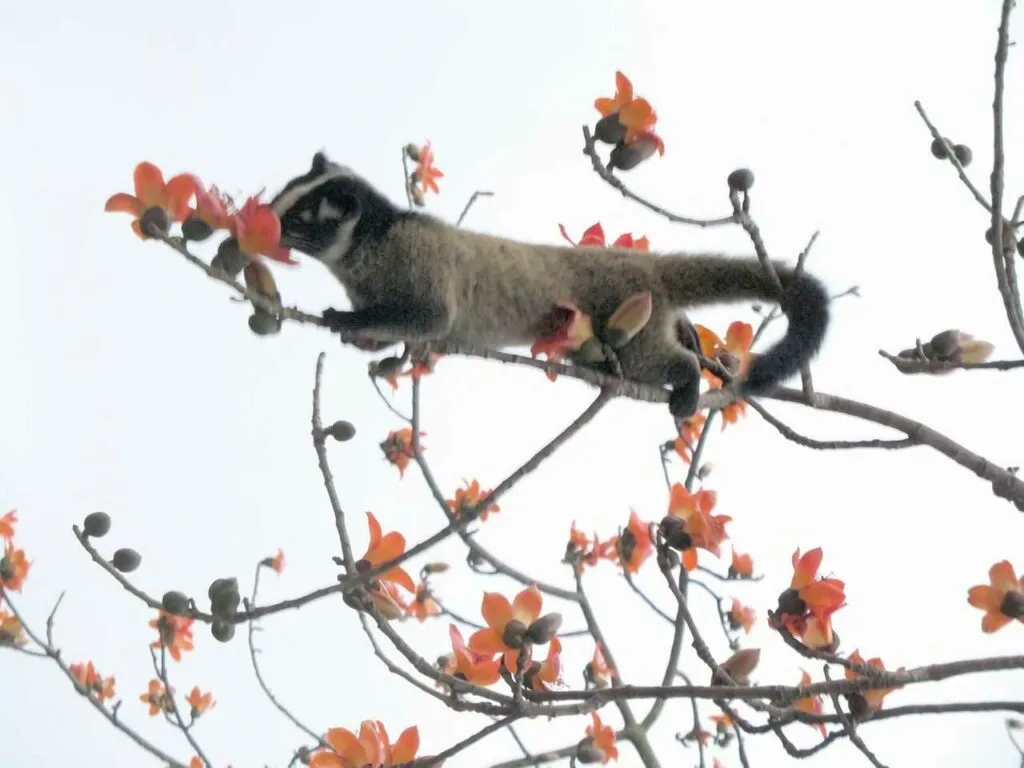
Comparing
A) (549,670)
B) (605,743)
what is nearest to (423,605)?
A: (605,743)

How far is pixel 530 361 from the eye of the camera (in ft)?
2.87

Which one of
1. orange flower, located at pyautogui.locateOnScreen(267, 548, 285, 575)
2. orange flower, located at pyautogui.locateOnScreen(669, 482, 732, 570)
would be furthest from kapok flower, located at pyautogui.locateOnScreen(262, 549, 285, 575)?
orange flower, located at pyautogui.locateOnScreen(669, 482, 732, 570)

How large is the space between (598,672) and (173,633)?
76cm

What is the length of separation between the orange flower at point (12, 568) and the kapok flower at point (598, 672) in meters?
1.07

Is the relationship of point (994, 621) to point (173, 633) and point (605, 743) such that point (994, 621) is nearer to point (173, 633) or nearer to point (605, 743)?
point (605, 743)

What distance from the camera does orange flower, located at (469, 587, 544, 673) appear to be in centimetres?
83

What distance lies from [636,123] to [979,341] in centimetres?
49

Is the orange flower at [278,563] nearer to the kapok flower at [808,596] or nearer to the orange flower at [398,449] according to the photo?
the orange flower at [398,449]

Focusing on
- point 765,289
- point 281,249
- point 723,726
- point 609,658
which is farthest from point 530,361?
point 723,726

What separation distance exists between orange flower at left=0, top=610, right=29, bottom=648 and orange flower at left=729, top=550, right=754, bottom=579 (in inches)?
52.5

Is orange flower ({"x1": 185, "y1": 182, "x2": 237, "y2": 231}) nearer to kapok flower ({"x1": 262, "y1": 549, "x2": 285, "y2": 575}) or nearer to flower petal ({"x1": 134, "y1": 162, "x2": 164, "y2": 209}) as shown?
flower petal ({"x1": 134, "y1": 162, "x2": 164, "y2": 209})

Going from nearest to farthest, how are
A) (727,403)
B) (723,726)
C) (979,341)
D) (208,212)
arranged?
(208,212) → (979,341) → (727,403) → (723,726)

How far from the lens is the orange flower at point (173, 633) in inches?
55.1

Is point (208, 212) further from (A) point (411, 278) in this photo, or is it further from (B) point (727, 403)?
(B) point (727, 403)
